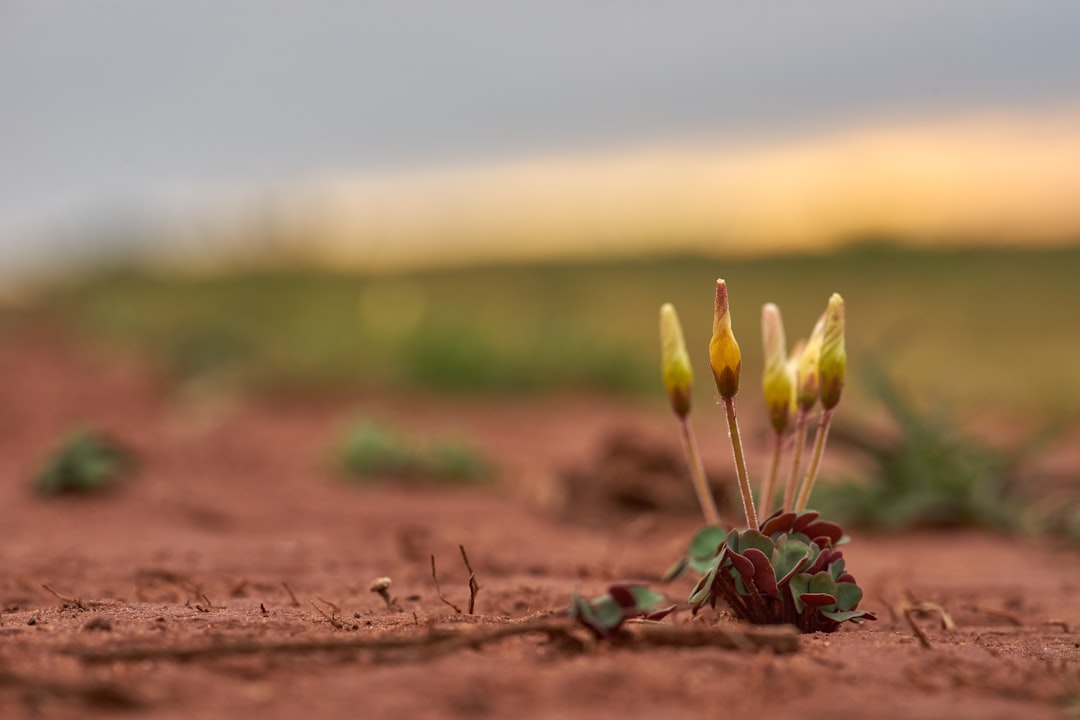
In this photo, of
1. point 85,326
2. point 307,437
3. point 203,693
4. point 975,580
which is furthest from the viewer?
point 85,326

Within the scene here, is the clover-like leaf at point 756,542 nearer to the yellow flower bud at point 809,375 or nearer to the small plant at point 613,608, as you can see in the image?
the small plant at point 613,608

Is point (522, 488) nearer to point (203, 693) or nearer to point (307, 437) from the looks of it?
point (307, 437)

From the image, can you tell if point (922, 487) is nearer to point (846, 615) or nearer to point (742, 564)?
point (846, 615)

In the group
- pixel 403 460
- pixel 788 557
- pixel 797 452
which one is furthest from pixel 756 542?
pixel 403 460

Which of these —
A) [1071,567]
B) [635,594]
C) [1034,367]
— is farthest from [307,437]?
[1034,367]

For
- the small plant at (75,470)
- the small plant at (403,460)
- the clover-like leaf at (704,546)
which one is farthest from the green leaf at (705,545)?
the small plant at (403,460)
